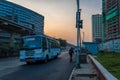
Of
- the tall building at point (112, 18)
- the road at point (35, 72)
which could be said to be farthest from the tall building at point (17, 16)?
the road at point (35, 72)

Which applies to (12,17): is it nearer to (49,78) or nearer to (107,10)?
(107,10)

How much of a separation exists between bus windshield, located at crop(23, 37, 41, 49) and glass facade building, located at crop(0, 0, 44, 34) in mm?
84944

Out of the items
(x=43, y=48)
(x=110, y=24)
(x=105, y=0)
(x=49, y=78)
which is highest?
(x=105, y=0)

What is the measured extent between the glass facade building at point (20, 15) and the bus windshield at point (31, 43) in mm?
84944

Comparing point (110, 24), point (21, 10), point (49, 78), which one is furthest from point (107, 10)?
point (49, 78)

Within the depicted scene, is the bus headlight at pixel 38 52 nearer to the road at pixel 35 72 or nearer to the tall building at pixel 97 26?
the road at pixel 35 72

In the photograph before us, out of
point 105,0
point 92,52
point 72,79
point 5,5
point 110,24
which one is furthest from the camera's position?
point 105,0

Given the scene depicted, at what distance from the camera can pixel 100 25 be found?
163 metres

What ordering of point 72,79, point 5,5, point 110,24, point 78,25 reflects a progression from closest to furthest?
point 72,79
point 78,25
point 5,5
point 110,24

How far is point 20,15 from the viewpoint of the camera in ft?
433

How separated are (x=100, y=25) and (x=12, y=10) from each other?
55670mm

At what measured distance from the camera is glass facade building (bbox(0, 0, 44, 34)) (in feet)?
392

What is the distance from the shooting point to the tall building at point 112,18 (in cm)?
11749

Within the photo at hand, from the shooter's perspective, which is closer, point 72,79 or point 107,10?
point 72,79
